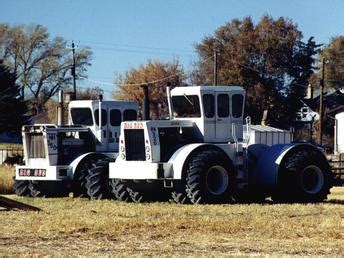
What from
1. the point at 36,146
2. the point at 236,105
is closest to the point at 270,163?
the point at 236,105

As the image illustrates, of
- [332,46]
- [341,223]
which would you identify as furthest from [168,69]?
[341,223]

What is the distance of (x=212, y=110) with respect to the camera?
973 inches

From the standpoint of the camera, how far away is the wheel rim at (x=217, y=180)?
2362 centimetres

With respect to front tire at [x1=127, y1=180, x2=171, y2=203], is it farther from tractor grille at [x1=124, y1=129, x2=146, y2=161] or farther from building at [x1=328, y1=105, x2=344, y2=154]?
building at [x1=328, y1=105, x2=344, y2=154]

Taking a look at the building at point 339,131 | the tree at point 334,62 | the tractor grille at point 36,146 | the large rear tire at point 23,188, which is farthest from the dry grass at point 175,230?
the tree at point 334,62

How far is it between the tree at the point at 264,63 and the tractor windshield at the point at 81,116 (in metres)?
43.9

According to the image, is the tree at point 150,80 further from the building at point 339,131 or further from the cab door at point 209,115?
the cab door at point 209,115

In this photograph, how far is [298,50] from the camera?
78750 mm

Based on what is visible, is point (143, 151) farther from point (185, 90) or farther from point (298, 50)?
point (298, 50)

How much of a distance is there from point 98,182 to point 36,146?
11.2ft

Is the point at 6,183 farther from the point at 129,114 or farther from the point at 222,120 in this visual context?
the point at 222,120

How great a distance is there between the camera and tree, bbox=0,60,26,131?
73812mm

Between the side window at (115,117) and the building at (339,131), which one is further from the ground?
the side window at (115,117)

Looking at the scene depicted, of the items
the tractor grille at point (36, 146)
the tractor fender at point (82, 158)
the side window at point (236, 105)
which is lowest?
the tractor fender at point (82, 158)
